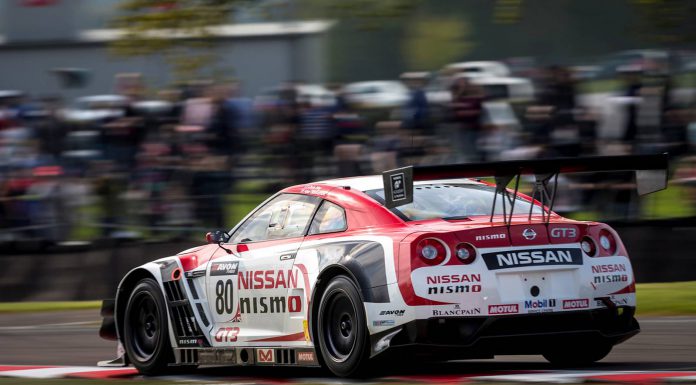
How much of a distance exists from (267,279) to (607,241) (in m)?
2.07

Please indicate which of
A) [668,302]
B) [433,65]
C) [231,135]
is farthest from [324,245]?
[433,65]

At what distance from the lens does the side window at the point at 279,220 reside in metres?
8.27

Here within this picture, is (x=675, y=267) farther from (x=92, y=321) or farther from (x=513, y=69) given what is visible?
(x=92, y=321)

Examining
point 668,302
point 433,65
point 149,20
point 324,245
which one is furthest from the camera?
point 433,65

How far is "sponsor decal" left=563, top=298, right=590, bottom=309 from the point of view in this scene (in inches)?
286

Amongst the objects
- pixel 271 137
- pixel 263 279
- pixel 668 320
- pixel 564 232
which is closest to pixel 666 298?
pixel 668 320

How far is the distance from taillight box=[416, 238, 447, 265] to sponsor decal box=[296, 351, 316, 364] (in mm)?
1047

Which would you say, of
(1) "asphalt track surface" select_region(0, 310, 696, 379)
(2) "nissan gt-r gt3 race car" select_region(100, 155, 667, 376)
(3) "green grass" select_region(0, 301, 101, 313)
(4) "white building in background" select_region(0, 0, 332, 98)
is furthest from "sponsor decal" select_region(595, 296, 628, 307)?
(4) "white building in background" select_region(0, 0, 332, 98)

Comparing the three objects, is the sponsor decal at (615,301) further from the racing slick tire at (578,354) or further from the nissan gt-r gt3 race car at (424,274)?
the racing slick tire at (578,354)

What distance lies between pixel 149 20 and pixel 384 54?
6036 mm

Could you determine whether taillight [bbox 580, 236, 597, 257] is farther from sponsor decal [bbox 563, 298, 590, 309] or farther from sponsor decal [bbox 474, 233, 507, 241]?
sponsor decal [bbox 474, 233, 507, 241]

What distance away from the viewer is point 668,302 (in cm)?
1215

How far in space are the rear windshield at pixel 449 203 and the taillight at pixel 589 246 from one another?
476mm

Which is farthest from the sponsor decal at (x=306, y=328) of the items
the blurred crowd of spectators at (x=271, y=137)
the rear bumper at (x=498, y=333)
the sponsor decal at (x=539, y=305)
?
the blurred crowd of spectators at (x=271, y=137)
